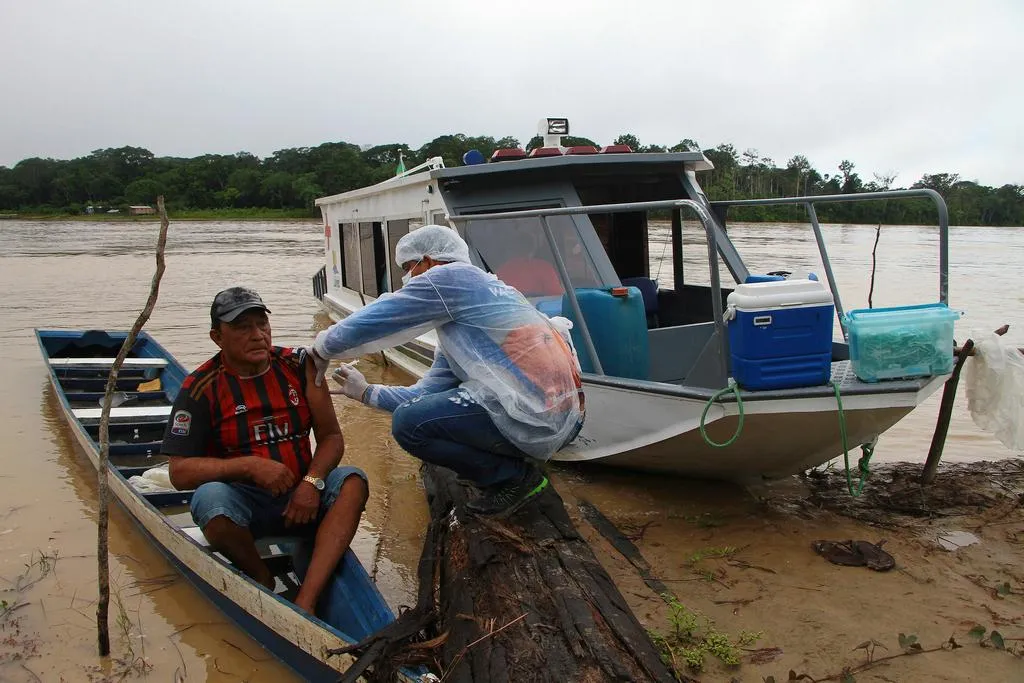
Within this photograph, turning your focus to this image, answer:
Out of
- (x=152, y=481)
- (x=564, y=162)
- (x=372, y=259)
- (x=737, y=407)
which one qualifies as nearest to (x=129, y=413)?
(x=152, y=481)

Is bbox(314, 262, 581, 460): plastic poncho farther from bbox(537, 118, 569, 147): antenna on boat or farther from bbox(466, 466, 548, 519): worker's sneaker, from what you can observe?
bbox(537, 118, 569, 147): antenna on boat

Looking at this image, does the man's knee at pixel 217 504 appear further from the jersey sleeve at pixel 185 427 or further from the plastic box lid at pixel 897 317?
the plastic box lid at pixel 897 317

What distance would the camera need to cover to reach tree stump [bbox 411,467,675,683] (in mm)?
2652

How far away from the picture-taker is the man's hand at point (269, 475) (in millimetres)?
3529

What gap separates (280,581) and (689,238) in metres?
5.16

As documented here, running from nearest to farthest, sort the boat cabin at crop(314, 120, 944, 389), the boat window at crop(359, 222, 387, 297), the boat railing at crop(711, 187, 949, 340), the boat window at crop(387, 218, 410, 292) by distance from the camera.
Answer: the boat railing at crop(711, 187, 949, 340) → the boat cabin at crop(314, 120, 944, 389) → the boat window at crop(387, 218, 410, 292) → the boat window at crop(359, 222, 387, 297)

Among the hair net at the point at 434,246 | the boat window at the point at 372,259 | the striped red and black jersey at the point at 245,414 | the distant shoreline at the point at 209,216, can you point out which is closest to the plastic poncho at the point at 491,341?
the hair net at the point at 434,246

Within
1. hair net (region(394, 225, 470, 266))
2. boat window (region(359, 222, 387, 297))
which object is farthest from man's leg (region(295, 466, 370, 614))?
boat window (region(359, 222, 387, 297))

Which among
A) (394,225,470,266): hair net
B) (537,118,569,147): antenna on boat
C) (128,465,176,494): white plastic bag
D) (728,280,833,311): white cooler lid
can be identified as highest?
(537,118,569,147): antenna on boat

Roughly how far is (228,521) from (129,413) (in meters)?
3.58

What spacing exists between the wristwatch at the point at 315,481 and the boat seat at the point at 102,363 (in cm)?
499

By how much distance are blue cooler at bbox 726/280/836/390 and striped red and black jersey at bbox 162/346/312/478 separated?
2142 millimetres

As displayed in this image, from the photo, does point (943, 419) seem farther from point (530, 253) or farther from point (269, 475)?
point (269, 475)

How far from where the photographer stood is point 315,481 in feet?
12.0
